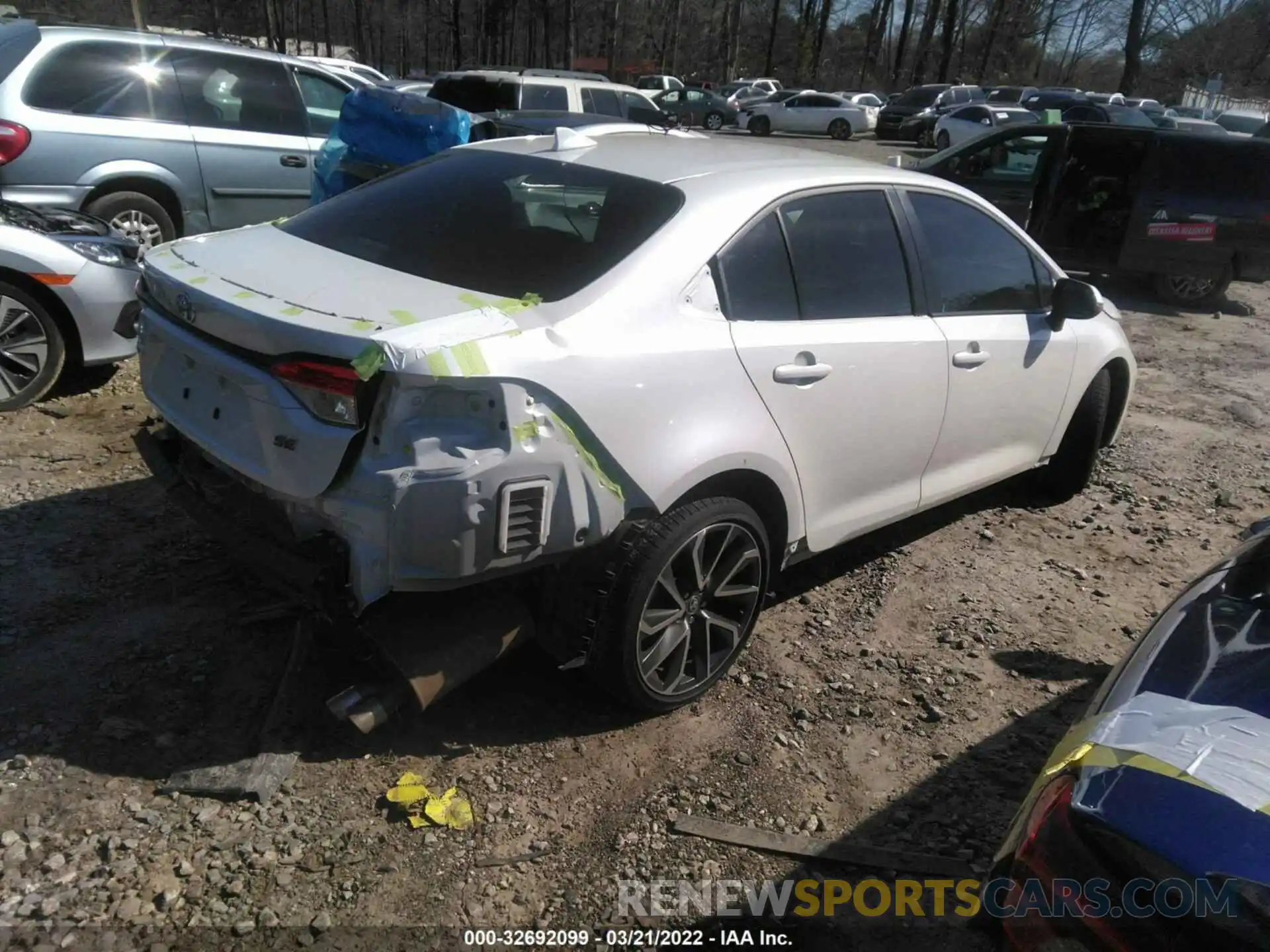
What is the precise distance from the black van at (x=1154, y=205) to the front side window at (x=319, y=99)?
680 cm

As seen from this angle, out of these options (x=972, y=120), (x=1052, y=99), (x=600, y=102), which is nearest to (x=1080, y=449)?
(x=600, y=102)

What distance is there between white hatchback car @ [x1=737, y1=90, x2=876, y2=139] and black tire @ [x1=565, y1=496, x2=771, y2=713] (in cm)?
3090

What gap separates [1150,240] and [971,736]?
336 inches

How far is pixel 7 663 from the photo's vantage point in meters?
3.06

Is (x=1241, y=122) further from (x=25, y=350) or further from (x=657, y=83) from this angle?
(x=25, y=350)

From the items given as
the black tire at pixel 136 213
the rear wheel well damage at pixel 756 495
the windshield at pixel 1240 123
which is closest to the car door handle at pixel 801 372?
the rear wheel well damage at pixel 756 495

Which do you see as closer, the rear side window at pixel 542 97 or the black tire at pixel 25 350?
the black tire at pixel 25 350

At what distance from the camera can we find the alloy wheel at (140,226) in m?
6.88

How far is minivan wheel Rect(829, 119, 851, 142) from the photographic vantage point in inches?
1251

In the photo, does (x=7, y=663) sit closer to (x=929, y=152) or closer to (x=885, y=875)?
(x=885, y=875)

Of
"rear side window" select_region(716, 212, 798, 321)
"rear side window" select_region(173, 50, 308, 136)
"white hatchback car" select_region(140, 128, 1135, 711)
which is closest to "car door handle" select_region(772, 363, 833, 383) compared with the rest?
"white hatchback car" select_region(140, 128, 1135, 711)

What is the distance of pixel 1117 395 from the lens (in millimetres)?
5172

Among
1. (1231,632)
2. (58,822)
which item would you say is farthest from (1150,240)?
(58,822)

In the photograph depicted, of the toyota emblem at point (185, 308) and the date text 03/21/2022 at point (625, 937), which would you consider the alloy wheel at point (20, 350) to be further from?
the date text 03/21/2022 at point (625, 937)
